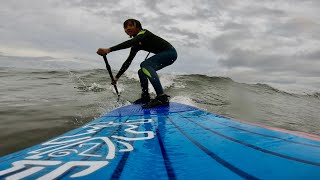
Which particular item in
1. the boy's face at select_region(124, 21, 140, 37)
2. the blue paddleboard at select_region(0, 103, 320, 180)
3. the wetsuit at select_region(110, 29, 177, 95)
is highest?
the boy's face at select_region(124, 21, 140, 37)

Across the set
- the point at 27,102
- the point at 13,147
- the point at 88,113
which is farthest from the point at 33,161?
the point at 27,102

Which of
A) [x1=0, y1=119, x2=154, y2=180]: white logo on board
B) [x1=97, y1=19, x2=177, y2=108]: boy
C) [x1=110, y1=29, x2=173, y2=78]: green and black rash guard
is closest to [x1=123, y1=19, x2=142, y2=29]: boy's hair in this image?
[x1=97, y1=19, x2=177, y2=108]: boy

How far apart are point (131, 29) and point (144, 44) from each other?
0.42m

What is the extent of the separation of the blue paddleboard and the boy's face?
2654mm

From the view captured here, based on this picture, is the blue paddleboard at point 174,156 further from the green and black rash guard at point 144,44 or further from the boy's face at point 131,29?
the boy's face at point 131,29

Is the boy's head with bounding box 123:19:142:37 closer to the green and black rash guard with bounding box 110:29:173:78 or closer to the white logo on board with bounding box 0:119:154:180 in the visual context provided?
the green and black rash guard with bounding box 110:29:173:78

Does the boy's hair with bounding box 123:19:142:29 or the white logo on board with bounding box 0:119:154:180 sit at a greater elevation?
the boy's hair with bounding box 123:19:142:29

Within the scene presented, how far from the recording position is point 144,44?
17.5 ft

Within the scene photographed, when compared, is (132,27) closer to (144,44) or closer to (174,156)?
(144,44)

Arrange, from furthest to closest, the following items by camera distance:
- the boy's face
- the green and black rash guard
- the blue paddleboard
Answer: the boy's face, the green and black rash guard, the blue paddleboard

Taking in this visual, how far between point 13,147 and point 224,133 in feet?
8.43

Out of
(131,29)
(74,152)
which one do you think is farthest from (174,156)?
(131,29)

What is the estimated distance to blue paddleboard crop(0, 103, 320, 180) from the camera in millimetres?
1518

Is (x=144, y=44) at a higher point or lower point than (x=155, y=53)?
higher
